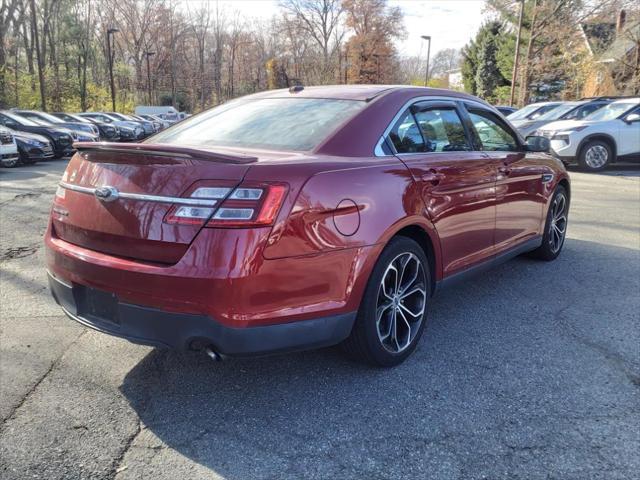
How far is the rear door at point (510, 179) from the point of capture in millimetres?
4125

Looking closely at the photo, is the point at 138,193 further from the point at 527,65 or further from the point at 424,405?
the point at 527,65

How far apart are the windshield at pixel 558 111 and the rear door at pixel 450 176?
12.3 meters

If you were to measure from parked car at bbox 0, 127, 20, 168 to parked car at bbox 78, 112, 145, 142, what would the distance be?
1050cm

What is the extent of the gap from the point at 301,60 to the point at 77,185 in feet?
174

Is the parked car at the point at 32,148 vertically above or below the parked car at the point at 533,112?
below

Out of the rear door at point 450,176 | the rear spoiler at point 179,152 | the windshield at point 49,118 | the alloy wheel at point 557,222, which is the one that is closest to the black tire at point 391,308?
the rear door at point 450,176

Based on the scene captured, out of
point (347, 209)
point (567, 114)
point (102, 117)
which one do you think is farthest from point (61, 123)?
point (347, 209)

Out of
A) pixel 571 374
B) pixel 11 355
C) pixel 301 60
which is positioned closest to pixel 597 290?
pixel 571 374

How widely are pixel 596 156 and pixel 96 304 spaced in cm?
1317

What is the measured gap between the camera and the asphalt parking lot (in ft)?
7.63

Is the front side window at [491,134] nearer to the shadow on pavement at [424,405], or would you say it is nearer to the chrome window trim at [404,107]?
the chrome window trim at [404,107]

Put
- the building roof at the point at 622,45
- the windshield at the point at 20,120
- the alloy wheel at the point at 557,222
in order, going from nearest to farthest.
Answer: the alloy wheel at the point at 557,222
the windshield at the point at 20,120
the building roof at the point at 622,45

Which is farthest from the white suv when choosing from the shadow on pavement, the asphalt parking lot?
the shadow on pavement

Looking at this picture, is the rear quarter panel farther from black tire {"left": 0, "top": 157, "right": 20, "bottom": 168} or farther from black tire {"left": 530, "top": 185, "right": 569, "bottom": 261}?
black tire {"left": 0, "top": 157, "right": 20, "bottom": 168}
